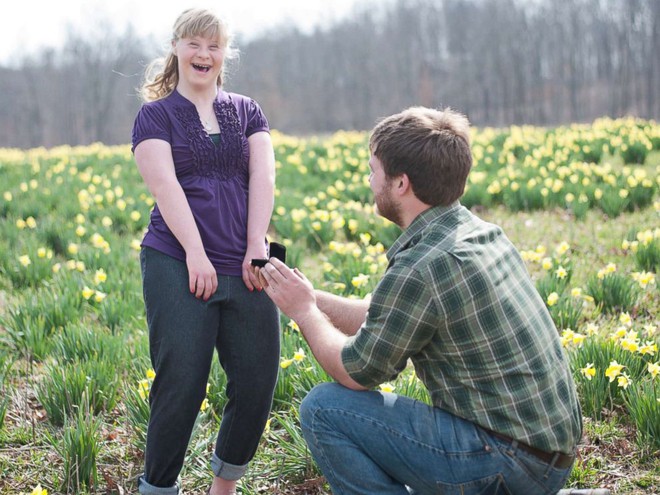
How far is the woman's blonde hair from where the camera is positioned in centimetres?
234

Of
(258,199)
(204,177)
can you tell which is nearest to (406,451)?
(258,199)

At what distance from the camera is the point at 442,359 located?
2.04 metres

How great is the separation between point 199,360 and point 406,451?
0.70 meters

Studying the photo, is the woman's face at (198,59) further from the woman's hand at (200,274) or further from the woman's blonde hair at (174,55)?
the woman's hand at (200,274)

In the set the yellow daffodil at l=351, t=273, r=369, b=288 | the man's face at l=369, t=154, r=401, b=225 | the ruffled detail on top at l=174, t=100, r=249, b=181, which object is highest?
the ruffled detail on top at l=174, t=100, r=249, b=181

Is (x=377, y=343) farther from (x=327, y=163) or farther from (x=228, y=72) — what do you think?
(x=327, y=163)

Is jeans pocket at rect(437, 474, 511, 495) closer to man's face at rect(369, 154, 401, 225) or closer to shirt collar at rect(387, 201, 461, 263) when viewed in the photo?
shirt collar at rect(387, 201, 461, 263)

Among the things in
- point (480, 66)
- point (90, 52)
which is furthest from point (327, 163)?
point (90, 52)

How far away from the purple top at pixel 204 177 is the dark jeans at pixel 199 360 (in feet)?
0.20

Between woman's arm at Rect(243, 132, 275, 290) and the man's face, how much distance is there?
38cm

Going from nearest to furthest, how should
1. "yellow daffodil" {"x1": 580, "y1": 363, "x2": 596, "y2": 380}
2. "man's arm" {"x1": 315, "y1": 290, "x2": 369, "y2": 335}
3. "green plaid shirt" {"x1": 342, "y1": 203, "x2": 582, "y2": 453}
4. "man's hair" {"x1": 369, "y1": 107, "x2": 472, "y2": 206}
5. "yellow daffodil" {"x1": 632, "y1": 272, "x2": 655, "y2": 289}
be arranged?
1. "green plaid shirt" {"x1": 342, "y1": 203, "x2": 582, "y2": 453}
2. "man's hair" {"x1": 369, "y1": 107, "x2": 472, "y2": 206}
3. "man's arm" {"x1": 315, "y1": 290, "x2": 369, "y2": 335}
4. "yellow daffodil" {"x1": 580, "y1": 363, "x2": 596, "y2": 380}
5. "yellow daffodil" {"x1": 632, "y1": 272, "x2": 655, "y2": 289}

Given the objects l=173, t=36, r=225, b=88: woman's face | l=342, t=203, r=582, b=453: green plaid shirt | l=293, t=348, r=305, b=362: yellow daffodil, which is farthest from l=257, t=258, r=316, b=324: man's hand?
l=293, t=348, r=305, b=362: yellow daffodil

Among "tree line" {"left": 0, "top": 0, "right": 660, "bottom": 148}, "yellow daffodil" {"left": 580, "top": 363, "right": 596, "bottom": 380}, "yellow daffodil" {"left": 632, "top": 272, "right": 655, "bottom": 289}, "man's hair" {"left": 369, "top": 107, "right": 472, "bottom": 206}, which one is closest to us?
"man's hair" {"left": 369, "top": 107, "right": 472, "bottom": 206}

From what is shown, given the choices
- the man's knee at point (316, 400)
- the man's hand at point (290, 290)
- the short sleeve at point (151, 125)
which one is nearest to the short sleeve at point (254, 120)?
the short sleeve at point (151, 125)
